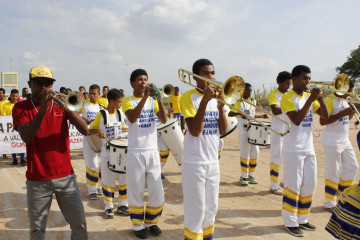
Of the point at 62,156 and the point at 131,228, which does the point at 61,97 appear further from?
the point at 131,228

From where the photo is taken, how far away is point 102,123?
222 inches

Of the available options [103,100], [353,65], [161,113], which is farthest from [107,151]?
[353,65]

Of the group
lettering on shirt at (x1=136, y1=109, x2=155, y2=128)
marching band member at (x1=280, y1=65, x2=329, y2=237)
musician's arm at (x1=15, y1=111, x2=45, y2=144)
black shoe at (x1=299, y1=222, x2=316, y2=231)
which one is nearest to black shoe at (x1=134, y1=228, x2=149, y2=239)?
lettering on shirt at (x1=136, y1=109, x2=155, y2=128)

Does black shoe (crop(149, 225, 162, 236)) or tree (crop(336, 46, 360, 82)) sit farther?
Answer: tree (crop(336, 46, 360, 82))

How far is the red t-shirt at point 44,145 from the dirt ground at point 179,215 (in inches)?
73.6

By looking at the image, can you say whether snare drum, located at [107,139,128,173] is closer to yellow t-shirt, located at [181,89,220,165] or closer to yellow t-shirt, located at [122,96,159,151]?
yellow t-shirt, located at [122,96,159,151]

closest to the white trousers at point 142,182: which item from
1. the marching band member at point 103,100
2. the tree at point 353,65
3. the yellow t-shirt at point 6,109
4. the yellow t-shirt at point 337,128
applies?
the yellow t-shirt at point 337,128

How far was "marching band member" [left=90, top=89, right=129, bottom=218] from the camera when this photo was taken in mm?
5434

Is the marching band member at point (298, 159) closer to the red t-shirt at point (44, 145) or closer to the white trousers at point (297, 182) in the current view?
the white trousers at point (297, 182)

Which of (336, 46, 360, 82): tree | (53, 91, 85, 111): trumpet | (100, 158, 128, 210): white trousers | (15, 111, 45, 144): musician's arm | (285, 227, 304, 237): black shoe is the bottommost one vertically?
(285, 227, 304, 237): black shoe

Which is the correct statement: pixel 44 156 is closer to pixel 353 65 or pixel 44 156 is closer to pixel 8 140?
pixel 8 140

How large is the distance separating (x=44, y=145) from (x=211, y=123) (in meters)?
1.86

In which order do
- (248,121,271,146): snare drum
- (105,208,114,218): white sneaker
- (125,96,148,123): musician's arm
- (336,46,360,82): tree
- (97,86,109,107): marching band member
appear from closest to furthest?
(125,96,148,123): musician's arm < (105,208,114,218): white sneaker < (248,121,271,146): snare drum < (97,86,109,107): marching band member < (336,46,360,82): tree

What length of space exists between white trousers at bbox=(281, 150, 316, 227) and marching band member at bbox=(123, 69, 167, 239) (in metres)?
1.97
